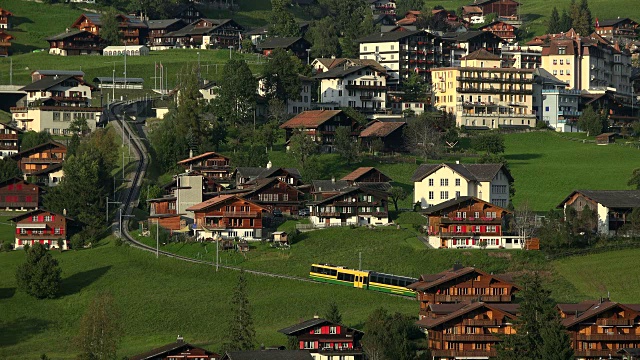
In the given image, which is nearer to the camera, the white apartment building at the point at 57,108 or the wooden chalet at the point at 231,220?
the wooden chalet at the point at 231,220

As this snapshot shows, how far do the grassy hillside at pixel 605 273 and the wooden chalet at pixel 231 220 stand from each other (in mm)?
28461

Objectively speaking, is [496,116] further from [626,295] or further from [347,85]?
[626,295]

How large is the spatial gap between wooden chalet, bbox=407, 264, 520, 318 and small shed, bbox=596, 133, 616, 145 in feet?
226

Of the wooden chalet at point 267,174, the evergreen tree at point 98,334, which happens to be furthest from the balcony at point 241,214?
the evergreen tree at point 98,334

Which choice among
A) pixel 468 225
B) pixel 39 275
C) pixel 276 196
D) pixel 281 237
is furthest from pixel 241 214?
pixel 39 275

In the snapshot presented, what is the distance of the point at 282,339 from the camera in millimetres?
112938

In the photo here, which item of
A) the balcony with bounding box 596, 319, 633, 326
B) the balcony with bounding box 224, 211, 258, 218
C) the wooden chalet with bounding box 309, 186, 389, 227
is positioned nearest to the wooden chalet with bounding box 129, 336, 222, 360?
the balcony with bounding box 596, 319, 633, 326

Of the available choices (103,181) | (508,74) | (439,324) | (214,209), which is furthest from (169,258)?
(508,74)

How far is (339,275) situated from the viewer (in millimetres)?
128250

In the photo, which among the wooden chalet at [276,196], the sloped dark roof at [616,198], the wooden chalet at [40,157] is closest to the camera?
the sloped dark roof at [616,198]

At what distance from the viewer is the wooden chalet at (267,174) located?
156m

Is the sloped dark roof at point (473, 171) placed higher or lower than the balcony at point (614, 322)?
higher

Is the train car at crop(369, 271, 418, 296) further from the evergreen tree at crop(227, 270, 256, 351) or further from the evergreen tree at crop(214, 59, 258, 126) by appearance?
the evergreen tree at crop(214, 59, 258, 126)

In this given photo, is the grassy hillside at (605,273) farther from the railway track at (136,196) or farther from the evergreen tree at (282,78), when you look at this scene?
the evergreen tree at (282,78)
